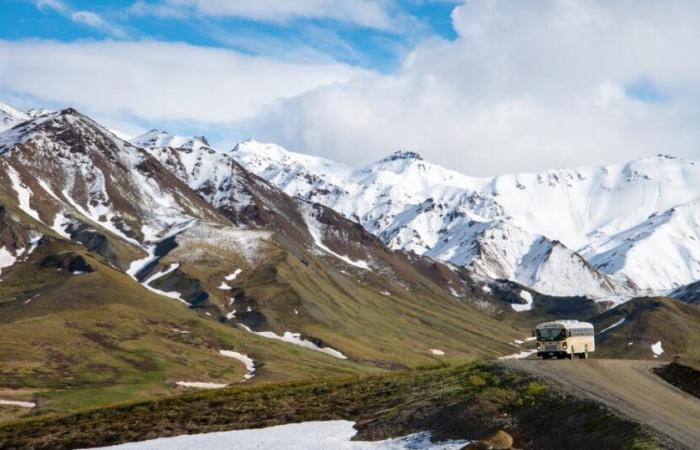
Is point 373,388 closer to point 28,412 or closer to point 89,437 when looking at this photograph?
point 89,437

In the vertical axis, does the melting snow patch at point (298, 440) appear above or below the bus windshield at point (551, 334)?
below

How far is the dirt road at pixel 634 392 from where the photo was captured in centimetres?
3962

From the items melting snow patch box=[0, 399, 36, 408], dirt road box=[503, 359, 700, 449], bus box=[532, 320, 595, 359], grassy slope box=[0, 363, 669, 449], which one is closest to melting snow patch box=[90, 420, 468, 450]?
grassy slope box=[0, 363, 669, 449]

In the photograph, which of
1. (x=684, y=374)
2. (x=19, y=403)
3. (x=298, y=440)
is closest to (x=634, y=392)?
(x=684, y=374)

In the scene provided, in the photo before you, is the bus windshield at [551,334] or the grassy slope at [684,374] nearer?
the grassy slope at [684,374]

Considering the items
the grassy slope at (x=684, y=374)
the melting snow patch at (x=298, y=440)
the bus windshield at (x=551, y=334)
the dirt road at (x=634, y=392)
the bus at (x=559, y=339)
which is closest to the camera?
the dirt road at (x=634, y=392)

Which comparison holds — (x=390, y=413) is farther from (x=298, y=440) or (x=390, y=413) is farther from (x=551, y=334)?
(x=551, y=334)

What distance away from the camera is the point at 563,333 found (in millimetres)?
78438

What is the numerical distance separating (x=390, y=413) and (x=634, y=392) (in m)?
16.6

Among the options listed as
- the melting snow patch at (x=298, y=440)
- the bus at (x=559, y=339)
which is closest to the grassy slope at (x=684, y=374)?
the bus at (x=559, y=339)

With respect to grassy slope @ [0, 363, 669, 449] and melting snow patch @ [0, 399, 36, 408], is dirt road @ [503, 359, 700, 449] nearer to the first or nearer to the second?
grassy slope @ [0, 363, 669, 449]

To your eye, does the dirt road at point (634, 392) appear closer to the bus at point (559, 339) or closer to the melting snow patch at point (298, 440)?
the bus at point (559, 339)

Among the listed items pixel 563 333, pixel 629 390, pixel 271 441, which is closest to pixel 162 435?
pixel 271 441

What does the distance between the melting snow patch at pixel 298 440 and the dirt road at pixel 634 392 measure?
28.8 feet
